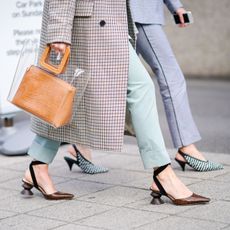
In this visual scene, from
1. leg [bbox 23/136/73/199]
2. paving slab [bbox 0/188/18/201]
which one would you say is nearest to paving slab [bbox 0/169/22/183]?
paving slab [bbox 0/188/18/201]

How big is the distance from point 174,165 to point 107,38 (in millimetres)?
1630

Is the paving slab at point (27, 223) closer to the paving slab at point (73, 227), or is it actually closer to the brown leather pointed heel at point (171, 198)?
the paving slab at point (73, 227)

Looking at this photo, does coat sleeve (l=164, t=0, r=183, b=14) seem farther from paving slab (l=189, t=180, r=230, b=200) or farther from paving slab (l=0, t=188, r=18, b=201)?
paving slab (l=0, t=188, r=18, b=201)

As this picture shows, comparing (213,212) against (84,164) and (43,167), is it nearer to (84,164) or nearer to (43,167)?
(43,167)

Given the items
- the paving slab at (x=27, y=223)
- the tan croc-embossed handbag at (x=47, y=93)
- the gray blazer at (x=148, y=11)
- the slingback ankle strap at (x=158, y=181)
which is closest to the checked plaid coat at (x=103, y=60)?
the tan croc-embossed handbag at (x=47, y=93)

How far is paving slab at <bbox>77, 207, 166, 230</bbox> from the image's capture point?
4703mm

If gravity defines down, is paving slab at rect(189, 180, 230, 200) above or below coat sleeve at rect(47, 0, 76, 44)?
below

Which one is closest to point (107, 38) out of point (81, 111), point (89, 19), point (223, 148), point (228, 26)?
point (89, 19)

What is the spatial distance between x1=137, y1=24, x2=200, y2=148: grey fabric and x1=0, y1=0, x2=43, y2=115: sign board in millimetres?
1827

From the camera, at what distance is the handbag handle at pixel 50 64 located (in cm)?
496

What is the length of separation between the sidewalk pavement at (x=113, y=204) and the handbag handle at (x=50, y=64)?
2.79 feet

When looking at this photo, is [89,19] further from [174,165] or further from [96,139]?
[174,165]

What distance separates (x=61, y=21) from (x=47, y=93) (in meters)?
0.43

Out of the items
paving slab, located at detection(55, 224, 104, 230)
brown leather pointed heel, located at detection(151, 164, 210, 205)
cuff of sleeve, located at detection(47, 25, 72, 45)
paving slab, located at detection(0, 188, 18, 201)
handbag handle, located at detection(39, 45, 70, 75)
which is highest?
cuff of sleeve, located at detection(47, 25, 72, 45)
